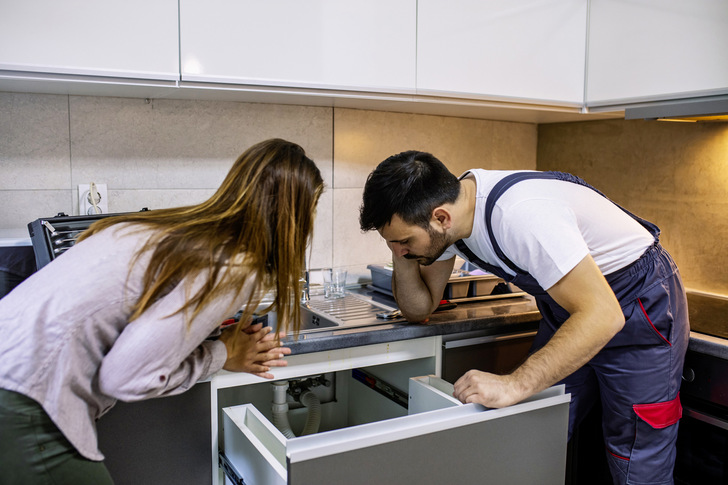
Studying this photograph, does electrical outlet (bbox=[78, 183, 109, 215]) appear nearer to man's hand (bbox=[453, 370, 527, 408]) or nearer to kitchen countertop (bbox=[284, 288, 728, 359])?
kitchen countertop (bbox=[284, 288, 728, 359])

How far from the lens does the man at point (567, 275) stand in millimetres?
1227

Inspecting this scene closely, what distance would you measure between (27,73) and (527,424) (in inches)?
50.9

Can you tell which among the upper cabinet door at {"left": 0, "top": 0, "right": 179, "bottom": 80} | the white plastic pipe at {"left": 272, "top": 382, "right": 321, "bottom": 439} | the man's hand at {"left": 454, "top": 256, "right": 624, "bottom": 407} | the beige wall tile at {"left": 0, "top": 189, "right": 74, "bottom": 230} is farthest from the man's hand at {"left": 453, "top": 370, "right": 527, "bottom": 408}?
the beige wall tile at {"left": 0, "top": 189, "right": 74, "bottom": 230}

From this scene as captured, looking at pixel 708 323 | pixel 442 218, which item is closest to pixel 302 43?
pixel 442 218

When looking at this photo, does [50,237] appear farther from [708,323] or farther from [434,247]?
[708,323]

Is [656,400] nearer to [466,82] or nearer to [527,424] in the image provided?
[527,424]

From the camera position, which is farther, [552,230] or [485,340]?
[485,340]

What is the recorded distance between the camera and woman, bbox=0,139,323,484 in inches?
35.1

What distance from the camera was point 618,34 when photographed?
1.89m

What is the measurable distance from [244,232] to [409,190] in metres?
0.49

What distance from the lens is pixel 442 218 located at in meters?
1.39

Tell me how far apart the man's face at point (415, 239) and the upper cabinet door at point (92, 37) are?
2.08 feet

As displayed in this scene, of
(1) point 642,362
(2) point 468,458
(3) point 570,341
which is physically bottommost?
(2) point 468,458

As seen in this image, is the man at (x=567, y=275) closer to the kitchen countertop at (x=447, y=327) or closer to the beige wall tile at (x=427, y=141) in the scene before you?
the kitchen countertop at (x=447, y=327)
